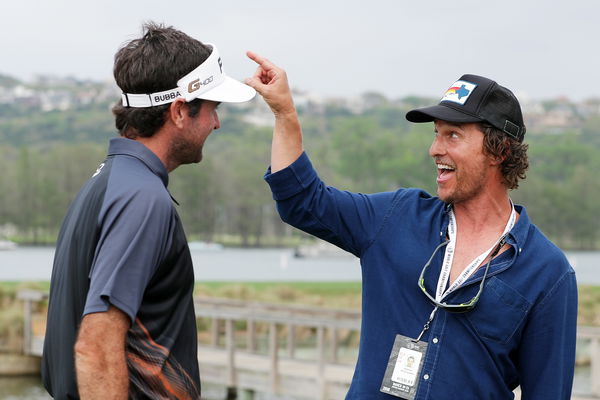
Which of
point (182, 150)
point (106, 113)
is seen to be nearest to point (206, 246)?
point (106, 113)

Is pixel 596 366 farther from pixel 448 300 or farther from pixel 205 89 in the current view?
pixel 205 89

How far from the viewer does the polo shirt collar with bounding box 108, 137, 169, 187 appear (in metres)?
2.67

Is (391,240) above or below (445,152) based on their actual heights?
below

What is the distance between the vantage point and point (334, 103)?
16475 cm

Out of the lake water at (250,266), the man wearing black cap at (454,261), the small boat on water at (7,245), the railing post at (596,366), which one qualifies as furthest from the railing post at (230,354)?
the small boat on water at (7,245)

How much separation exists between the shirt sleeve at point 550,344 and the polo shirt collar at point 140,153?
124 centimetres

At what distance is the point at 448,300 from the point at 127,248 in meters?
1.07

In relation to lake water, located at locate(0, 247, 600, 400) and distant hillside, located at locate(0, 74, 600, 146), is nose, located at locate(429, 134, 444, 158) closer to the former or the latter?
lake water, located at locate(0, 247, 600, 400)

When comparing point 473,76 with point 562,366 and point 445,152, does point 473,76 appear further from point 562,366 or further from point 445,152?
point 562,366

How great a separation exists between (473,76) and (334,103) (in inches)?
6396

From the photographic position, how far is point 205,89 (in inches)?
110

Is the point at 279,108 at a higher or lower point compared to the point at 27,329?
higher

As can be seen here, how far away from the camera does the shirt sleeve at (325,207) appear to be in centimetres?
315

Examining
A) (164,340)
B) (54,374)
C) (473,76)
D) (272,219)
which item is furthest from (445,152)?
(272,219)
